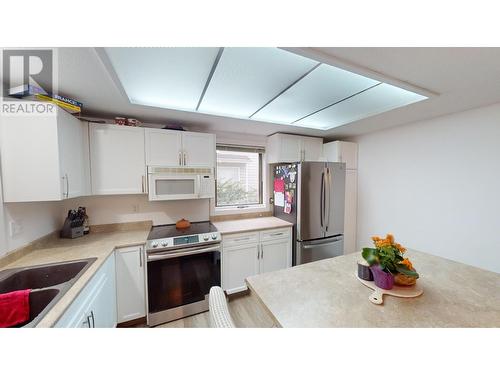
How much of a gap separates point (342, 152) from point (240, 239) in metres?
2.06

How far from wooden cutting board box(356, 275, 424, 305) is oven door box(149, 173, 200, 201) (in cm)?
182

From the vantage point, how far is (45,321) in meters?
0.77

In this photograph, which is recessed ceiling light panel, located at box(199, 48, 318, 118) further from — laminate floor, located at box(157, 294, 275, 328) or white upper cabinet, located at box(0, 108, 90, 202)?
laminate floor, located at box(157, 294, 275, 328)

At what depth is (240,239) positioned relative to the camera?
2172 millimetres

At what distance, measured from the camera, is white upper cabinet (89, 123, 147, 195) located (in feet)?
5.91

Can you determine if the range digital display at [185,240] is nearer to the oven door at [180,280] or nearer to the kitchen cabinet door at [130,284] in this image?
the oven door at [180,280]

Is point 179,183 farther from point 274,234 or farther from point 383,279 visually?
point 383,279

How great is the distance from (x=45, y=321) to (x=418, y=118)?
3.41 metres

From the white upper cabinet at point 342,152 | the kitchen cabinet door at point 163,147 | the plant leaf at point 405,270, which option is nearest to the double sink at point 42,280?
the kitchen cabinet door at point 163,147

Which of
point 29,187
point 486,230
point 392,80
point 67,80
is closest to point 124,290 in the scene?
point 29,187

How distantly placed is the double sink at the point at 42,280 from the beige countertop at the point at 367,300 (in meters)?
1.12

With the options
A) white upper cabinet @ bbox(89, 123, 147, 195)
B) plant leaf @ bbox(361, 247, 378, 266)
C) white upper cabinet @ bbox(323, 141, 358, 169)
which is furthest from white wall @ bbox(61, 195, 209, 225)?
white upper cabinet @ bbox(323, 141, 358, 169)

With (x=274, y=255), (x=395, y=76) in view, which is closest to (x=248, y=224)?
(x=274, y=255)
